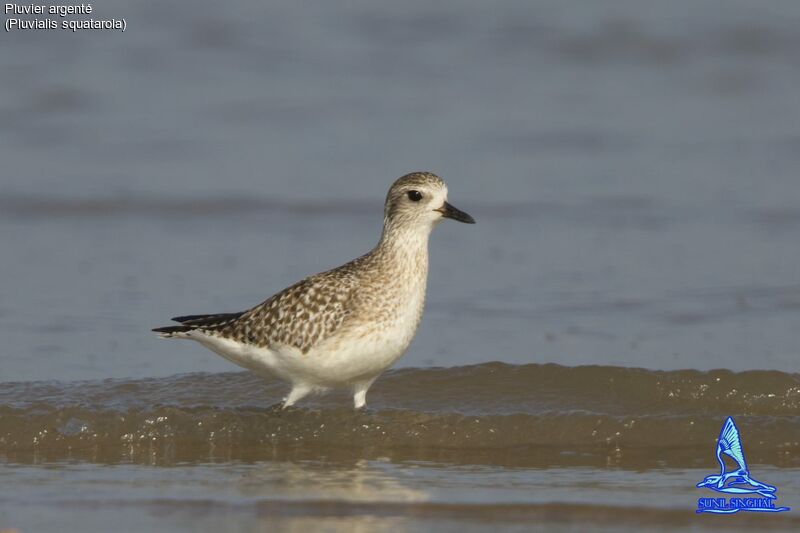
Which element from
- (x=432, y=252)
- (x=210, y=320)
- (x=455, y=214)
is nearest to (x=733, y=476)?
(x=455, y=214)

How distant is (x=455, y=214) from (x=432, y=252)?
4607 millimetres

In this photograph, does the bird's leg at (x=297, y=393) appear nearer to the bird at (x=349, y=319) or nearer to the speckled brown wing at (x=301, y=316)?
the bird at (x=349, y=319)

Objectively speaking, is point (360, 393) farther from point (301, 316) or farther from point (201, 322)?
point (201, 322)

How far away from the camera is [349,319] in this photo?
381 inches

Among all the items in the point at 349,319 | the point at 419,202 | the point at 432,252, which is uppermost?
the point at 432,252

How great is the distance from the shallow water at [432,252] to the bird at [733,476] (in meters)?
0.14

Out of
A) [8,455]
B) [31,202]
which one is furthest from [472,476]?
[31,202]

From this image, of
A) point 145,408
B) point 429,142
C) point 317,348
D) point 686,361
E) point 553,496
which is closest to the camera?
point 553,496

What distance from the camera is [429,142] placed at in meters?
18.2

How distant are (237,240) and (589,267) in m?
3.78

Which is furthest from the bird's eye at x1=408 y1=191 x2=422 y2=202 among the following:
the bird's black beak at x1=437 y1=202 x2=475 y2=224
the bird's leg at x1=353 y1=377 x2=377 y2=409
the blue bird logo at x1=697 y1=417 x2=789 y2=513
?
the blue bird logo at x1=697 y1=417 x2=789 y2=513

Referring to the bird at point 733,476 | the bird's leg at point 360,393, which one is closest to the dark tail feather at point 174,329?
the bird's leg at point 360,393

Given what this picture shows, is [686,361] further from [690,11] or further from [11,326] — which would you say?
[690,11]

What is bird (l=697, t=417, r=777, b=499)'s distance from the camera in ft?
28.0
